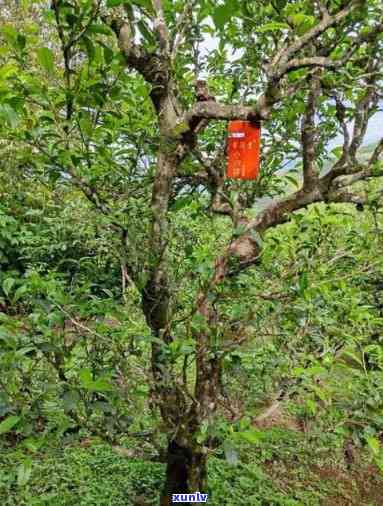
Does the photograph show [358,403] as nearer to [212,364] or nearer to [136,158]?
[212,364]

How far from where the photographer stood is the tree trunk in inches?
69.0

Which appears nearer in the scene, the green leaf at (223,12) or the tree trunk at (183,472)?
the green leaf at (223,12)

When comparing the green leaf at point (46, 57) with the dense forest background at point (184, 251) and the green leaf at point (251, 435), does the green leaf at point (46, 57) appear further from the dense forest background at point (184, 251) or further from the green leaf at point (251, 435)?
the green leaf at point (251, 435)

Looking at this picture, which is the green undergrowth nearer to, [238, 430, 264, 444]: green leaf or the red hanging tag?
[238, 430, 264, 444]: green leaf

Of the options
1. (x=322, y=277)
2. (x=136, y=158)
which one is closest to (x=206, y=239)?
(x=136, y=158)

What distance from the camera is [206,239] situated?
2.21 m

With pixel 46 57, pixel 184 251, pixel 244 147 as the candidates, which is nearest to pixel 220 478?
pixel 184 251

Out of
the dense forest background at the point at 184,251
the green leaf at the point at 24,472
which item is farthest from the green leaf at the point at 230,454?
the green leaf at the point at 24,472

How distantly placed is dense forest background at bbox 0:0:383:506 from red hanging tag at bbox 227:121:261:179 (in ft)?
0.23

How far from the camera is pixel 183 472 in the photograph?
1838mm

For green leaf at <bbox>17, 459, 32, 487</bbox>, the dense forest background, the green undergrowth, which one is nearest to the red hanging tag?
the dense forest background

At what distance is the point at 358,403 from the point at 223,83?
1701mm

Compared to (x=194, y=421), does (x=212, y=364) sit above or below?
above

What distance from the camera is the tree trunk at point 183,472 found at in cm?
175
